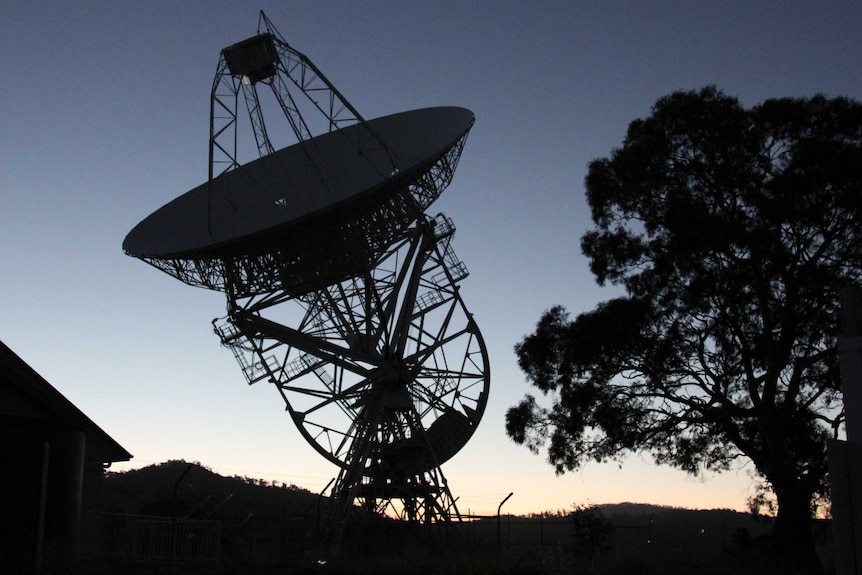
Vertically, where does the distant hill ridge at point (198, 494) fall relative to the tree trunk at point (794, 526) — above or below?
above

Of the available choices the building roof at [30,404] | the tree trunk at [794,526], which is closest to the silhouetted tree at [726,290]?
the tree trunk at [794,526]

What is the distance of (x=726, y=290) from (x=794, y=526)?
6581 mm

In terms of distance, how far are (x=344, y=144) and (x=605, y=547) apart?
1411 centimetres

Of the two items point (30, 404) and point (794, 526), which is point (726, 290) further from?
point (30, 404)

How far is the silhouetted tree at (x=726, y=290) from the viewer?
28.6 metres

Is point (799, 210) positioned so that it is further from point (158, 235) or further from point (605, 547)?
point (158, 235)

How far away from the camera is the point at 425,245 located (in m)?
33.0

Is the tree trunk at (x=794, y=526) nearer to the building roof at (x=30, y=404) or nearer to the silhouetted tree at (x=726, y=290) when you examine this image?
the silhouetted tree at (x=726, y=290)

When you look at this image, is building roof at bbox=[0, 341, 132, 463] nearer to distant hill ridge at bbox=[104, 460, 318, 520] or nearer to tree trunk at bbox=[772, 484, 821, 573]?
tree trunk at bbox=[772, 484, 821, 573]

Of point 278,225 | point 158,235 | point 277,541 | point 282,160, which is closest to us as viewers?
point 278,225

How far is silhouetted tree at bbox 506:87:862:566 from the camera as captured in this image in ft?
93.8

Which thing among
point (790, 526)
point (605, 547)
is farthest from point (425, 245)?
point (790, 526)

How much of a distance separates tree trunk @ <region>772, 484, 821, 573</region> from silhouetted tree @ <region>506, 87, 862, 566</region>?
4 centimetres

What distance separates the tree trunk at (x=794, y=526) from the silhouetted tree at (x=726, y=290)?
0.04 meters
